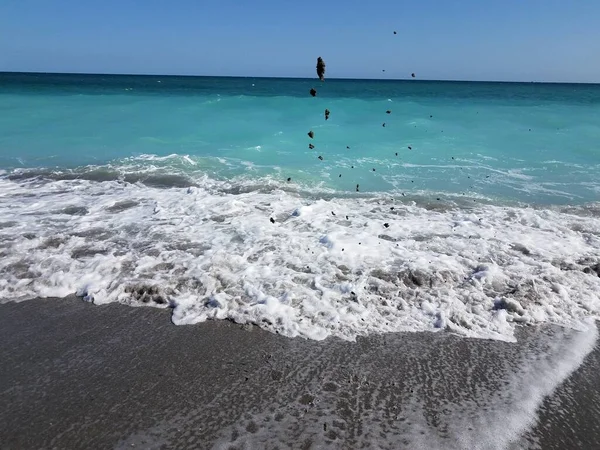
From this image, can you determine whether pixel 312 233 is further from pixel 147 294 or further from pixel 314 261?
pixel 147 294

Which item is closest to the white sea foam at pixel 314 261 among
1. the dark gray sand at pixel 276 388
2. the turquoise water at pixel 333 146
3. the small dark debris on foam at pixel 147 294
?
the small dark debris on foam at pixel 147 294

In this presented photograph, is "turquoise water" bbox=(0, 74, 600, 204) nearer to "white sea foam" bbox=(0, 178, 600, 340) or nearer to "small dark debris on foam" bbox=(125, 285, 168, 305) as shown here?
"white sea foam" bbox=(0, 178, 600, 340)

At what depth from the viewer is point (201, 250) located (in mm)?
6367

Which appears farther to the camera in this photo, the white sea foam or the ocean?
the ocean

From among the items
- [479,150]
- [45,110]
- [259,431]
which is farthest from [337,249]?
[45,110]

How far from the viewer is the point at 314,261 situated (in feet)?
19.9

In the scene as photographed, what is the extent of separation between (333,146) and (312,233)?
10431 mm

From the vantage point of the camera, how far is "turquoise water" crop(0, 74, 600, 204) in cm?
1127

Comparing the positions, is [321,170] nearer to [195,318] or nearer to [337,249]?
[337,249]

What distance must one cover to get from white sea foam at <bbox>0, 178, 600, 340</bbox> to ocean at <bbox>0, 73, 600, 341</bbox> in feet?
0.09

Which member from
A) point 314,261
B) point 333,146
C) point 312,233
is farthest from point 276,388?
point 333,146

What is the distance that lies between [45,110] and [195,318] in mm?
27305

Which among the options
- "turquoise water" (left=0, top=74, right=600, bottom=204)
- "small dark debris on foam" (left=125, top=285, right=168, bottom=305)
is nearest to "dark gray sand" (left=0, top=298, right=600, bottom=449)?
"small dark debris on foam" (left=125, top=285, right=168, bottom=305)

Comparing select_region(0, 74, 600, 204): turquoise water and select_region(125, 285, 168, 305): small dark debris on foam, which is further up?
select_region(0, 74, 600, 204): turquoise water
